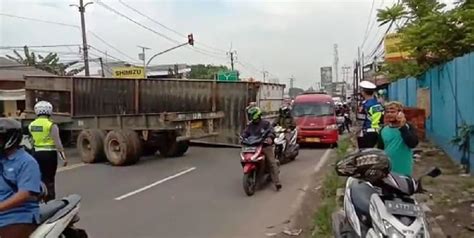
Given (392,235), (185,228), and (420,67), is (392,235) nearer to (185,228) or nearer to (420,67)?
(185,228)

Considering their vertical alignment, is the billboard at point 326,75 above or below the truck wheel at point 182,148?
above

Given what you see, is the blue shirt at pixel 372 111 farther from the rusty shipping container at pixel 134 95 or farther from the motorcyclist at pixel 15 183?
the rusty shipping container at pixel 134 95

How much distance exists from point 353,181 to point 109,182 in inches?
334

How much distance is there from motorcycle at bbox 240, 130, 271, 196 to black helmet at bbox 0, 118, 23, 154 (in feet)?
20.5

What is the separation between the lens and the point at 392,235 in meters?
3.77

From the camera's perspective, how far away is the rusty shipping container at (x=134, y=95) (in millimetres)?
17328

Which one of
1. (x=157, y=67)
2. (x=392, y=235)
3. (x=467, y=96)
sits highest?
(x=157, y=67)

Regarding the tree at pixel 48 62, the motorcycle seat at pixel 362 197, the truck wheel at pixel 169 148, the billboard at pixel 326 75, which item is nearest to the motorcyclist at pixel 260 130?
the motorcycle seat at pixel 362 197

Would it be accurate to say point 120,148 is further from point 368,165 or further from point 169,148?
point 368,165

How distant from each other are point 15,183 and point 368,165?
2.61m

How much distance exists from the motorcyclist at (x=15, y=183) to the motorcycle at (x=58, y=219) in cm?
12

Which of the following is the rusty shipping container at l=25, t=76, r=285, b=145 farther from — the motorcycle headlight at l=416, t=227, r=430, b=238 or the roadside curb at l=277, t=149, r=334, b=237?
the motorcycle headlight at l=416, t=227, r=430, b=238

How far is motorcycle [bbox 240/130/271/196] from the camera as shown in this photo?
10109 mm

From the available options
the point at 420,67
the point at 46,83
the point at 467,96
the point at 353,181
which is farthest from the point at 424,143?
the point at 353,181
